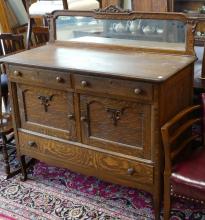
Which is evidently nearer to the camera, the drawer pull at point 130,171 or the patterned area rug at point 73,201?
the drawer pull at point 130,171

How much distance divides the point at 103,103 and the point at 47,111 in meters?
0.45

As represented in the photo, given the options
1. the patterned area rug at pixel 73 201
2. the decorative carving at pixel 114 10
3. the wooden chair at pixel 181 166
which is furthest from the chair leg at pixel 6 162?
the wooden chair at pixel 181 166

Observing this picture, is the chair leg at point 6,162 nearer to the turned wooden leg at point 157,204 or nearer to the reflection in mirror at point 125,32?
the reflection in mirror at point 125,32

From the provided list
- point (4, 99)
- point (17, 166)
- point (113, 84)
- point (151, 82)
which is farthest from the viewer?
point (4, 99)

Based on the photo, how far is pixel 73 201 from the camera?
238 cm

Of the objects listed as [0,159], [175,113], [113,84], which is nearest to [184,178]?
[175,113]

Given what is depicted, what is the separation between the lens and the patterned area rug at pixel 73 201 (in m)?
2.23

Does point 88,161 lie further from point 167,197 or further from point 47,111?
point 167,197

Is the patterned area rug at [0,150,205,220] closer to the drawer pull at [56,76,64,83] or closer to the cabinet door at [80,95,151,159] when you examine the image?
the cabinet door at [80,95,151,159]

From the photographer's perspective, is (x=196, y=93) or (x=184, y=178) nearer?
(x=184, y=178)

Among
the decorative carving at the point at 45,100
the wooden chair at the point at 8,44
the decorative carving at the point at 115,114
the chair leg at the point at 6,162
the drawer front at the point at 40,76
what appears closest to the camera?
the decorative carving at the point at 115,114

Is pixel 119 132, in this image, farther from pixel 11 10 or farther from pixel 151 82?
pixel 11 10

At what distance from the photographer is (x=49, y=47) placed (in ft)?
8.66

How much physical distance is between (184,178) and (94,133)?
0.61m
